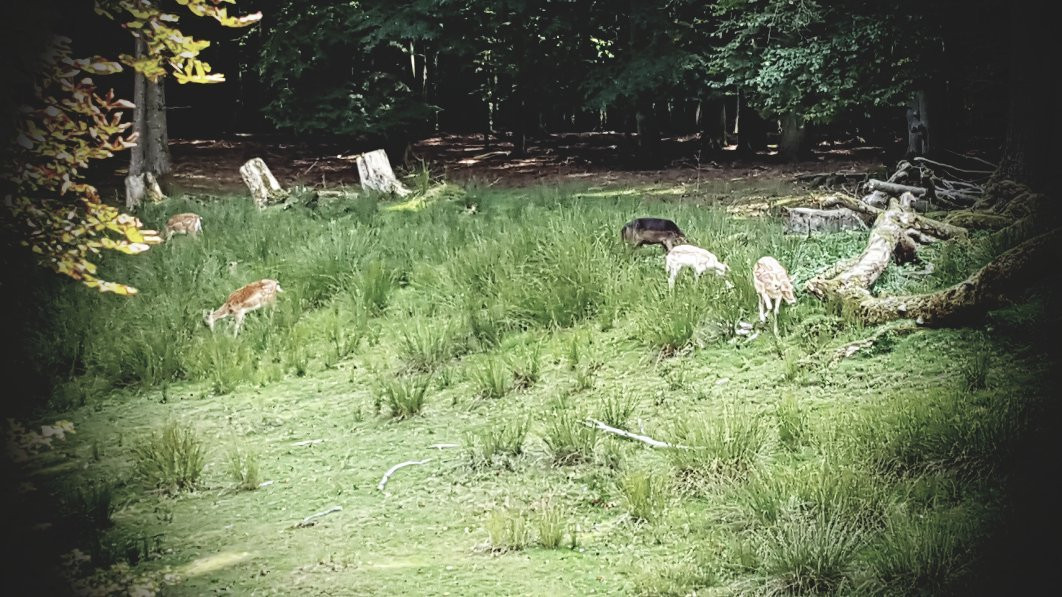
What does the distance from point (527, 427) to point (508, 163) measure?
14.3 metres

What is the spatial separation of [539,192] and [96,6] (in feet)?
35.0

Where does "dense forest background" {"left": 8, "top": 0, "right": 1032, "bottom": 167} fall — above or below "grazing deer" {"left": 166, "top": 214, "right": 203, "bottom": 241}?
above

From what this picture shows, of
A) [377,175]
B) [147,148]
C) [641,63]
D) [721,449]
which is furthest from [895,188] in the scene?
[147,148]

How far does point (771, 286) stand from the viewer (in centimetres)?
673

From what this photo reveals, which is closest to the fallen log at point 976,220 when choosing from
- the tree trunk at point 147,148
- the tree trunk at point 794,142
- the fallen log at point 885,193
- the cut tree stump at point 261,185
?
the fallen log at point 885,193

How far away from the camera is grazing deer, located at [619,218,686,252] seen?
8.32 metres

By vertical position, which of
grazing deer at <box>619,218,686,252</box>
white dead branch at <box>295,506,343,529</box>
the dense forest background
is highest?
the dense forest background

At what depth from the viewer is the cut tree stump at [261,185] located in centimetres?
1320

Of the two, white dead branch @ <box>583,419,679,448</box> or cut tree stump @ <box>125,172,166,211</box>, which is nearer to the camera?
white dead branch @ <box>583,419,679,448</box>

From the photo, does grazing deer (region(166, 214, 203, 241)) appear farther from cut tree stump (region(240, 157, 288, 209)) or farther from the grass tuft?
the grass tuft

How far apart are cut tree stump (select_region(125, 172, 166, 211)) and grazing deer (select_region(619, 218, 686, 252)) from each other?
326 inches

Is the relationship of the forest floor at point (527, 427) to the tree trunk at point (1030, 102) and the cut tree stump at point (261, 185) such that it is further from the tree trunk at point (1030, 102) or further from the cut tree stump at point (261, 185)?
the cut tree stump at point (261, 185)

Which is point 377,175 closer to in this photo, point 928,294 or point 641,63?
point 641,63

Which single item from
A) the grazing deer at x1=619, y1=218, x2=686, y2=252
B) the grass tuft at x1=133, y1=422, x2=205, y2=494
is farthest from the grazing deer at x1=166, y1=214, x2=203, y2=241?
the grass tuft at x1=133, y1=422, x2=205, y2=494
